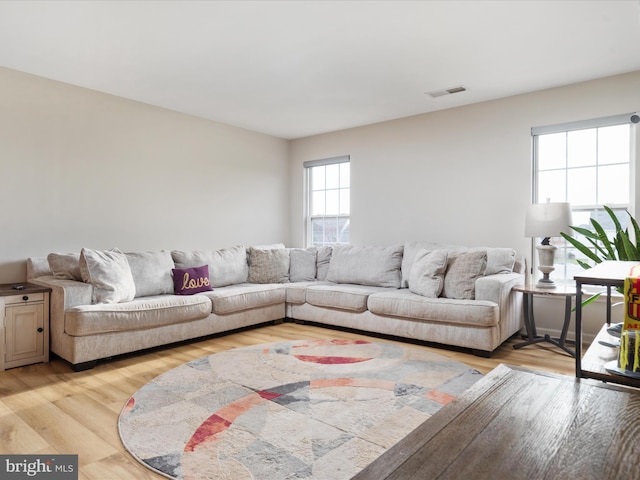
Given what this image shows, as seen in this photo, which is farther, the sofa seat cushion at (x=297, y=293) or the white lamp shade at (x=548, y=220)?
the sofa seat cushion at (x=297, y=293)

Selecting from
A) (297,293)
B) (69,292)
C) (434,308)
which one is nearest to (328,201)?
(297,293)

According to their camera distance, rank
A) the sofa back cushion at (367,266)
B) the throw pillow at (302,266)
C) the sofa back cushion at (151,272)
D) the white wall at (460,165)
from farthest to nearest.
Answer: the throw pillow at (302,266)
the sofa back cushion at (367,266)
the white wall at (460,165)
the sofa back cushion at (151,272)

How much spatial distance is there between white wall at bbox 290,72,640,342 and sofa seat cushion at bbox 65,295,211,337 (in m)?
2.57

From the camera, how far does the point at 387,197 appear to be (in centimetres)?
537

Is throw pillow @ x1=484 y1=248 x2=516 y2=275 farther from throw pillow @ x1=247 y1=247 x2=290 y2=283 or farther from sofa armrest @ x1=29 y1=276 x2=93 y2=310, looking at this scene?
sofa armrest @ x1=29 y1=276 x2=93 y2=310

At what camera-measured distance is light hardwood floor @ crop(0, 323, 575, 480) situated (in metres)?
1.98

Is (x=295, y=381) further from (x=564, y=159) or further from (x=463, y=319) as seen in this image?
(x=564, y=159)

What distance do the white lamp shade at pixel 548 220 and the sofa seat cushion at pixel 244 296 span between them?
8.94 feet

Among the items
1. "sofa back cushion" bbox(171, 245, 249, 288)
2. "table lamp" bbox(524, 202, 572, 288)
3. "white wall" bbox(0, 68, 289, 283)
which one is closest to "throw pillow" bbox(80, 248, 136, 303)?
"white wall" bbox(0, 68, 289, 283)

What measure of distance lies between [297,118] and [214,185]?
1380 millimetres

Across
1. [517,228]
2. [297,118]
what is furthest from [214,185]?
[517,228]

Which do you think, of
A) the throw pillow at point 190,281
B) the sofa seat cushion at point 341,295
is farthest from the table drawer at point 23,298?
the sofa seat cushion at point 341,295

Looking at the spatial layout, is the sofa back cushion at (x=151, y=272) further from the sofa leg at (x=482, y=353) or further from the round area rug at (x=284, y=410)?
the sofa leg at (x=482, y=353)

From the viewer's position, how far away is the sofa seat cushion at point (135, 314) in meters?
3.17
